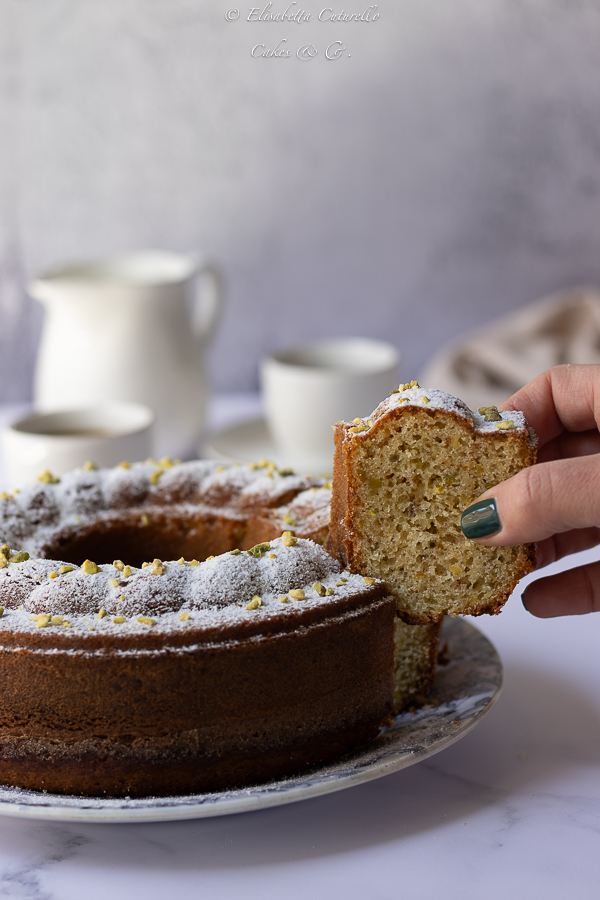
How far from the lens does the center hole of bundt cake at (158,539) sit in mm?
1480

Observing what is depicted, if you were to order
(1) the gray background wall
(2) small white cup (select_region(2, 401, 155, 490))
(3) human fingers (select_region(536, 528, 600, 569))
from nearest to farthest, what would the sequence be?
1. (3) human fingers (select_region(536, 528, 600, 569))
2. (2) small white cup (select_region(2, 401, 155, 490))
3. (1) the gray background wall

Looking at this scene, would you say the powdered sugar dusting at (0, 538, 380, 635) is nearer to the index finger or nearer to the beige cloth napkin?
the index finger

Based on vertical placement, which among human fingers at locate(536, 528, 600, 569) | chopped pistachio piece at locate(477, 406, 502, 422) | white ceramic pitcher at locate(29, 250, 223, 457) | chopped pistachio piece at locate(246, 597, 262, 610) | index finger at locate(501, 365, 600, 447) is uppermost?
white ceramic pitcher at locate(29, 250, 223, 457)

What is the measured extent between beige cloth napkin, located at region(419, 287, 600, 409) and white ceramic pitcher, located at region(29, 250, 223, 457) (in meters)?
0.67

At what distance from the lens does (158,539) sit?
1.50 m

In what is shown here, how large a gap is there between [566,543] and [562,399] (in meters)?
0.23

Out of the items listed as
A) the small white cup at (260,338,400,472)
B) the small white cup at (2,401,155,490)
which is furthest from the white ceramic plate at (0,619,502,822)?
the small white cup at (260,338,400,472)

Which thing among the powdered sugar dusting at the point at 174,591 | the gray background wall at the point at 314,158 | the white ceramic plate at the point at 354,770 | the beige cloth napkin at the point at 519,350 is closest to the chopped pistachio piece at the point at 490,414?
the powdered sugar dusting at the point at 174,591

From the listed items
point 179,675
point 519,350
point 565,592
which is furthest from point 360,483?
point 519,350

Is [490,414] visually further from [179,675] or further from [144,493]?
[144,493]

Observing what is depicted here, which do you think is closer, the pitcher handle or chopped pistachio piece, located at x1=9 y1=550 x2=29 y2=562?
chopped pistachio piece, located at x1=9 y1=550 x2=29 y2=562

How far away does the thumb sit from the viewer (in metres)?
1.03

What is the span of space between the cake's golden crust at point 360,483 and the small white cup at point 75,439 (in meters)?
0.87

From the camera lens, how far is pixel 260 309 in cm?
317
